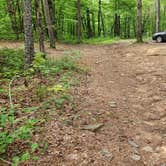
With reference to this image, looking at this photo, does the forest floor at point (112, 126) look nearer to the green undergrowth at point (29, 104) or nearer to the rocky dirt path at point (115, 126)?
the rocky dirt path at point (115, 126)

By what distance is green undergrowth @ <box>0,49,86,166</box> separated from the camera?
3.83 meters

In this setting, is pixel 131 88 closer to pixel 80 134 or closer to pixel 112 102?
pixel 112 102

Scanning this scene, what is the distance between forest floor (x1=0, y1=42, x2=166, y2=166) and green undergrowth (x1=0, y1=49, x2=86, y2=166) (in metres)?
0.26

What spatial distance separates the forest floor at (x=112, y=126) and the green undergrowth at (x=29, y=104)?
258 mm

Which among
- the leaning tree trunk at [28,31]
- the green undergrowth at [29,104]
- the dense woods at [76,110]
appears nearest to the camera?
the green undergrowth at [29,104]

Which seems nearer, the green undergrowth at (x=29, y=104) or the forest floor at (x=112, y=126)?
the green undergrowth at (x=29, y=104)

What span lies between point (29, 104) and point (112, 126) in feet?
6.13

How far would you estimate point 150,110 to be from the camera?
6148mm

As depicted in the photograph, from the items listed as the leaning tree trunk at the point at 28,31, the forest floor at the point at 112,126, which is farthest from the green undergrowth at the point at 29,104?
the leaning tree trunk at the point at 28,31

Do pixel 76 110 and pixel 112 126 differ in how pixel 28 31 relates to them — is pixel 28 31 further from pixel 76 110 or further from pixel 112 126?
pixel 112 126

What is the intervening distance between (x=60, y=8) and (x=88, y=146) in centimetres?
2453

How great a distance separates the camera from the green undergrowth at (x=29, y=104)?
3834 mm

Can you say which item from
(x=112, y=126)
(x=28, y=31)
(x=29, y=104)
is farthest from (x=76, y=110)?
(x=28, y=31)

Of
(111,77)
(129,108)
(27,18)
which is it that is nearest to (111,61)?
(111,77)
